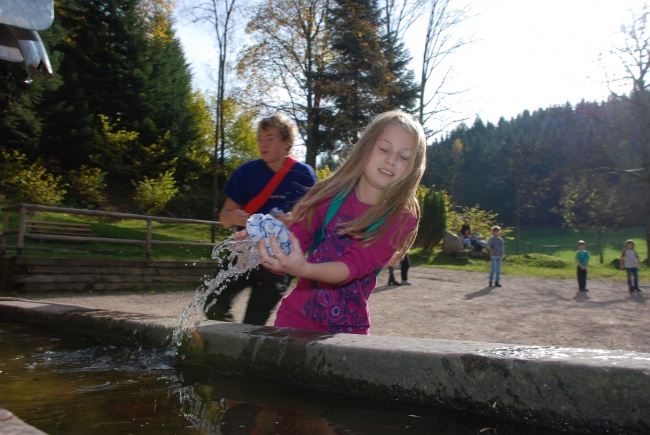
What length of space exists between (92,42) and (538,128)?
6009 cm

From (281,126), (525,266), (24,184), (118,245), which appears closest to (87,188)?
(24,184)

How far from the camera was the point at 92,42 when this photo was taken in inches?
924

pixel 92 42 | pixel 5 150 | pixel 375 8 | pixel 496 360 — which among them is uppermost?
pixel 375 8

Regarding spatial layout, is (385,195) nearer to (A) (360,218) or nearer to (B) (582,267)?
(A) (360,218)

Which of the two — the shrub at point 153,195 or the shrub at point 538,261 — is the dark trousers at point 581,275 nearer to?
the shrub at point 538,261

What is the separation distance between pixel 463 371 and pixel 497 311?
6.94 metres

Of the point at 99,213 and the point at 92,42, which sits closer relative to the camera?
the point at 99,213

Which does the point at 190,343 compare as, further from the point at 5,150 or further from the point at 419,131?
the point at 5,150

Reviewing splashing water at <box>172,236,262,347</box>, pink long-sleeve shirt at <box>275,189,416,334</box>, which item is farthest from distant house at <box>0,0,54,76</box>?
pink long-sleeve shirt at <box>275,189,416,334</box>

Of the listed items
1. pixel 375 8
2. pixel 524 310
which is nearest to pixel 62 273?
pixel 524 310

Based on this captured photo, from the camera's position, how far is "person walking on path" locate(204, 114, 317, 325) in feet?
11.4

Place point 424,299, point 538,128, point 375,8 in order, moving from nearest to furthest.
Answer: point 424,299, point 375,8, point 538,128

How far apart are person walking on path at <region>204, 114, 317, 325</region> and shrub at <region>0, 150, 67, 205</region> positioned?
15.6 meters

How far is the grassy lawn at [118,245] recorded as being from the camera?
11.7 m
